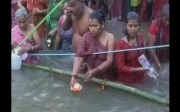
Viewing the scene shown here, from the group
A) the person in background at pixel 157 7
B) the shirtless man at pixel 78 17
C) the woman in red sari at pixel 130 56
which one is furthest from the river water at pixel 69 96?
the person in background at pixel 157 7

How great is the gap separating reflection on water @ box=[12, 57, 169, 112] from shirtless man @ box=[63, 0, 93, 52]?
0.57m

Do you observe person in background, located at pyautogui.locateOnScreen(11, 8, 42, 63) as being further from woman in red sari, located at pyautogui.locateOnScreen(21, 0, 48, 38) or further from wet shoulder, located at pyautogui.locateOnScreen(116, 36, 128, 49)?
wet shoulder, located at pyautogui.locateOnScreen(116, 36, 128, 49)

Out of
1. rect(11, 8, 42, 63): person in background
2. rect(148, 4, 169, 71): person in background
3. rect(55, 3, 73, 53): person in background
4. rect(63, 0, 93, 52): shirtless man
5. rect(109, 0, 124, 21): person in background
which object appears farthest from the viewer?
rect(109, 0, 124, 21): person in background

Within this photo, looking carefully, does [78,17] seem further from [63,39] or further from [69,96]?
[69,96]

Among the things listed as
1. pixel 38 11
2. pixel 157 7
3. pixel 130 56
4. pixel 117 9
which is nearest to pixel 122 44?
pixel 130 56

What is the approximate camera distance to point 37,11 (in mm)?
6453

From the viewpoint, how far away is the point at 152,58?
457 centimetres

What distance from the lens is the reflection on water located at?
379 centimetres

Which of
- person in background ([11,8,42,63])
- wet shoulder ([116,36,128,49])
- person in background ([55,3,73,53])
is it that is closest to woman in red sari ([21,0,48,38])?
person in background ([55,3,73,53])

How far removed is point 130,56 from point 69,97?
0.82m

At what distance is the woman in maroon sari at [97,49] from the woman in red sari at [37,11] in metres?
1.89

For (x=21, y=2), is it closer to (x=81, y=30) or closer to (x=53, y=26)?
(x=53, y=26)

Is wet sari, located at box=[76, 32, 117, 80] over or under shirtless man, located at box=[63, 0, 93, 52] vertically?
under

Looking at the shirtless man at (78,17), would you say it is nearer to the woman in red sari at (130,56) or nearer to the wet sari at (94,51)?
the wet sari at (94,51)
